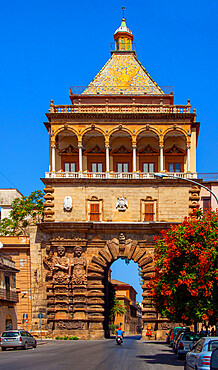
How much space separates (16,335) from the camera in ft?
143

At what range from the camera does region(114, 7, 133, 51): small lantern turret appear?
75312 mm

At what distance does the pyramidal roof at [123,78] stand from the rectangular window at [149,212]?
13.5 m

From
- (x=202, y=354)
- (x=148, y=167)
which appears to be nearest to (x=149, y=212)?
(x=148, y=167)

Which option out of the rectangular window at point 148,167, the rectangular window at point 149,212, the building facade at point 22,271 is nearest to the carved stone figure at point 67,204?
A: the building facade at point 22,271

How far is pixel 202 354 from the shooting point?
21484mm

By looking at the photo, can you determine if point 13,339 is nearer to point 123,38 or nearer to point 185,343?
point 185,343

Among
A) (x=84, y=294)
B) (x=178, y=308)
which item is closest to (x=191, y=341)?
(x=178, y=308)

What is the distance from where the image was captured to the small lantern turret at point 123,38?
247 ft

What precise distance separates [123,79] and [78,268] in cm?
2261

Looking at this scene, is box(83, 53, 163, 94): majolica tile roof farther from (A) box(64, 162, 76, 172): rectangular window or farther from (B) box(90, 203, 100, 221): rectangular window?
(B) box(90, 203, 100, 221): rectangular window

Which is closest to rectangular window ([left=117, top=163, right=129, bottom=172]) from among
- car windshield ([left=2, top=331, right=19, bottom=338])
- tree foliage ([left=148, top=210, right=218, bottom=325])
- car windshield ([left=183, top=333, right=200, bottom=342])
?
car windshield ([left=2, top=331, right=19, bottom=338])

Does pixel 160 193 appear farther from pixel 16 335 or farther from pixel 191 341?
pixel 191 341

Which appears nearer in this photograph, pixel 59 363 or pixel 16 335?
pixel 59 363

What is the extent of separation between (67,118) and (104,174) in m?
6.90
